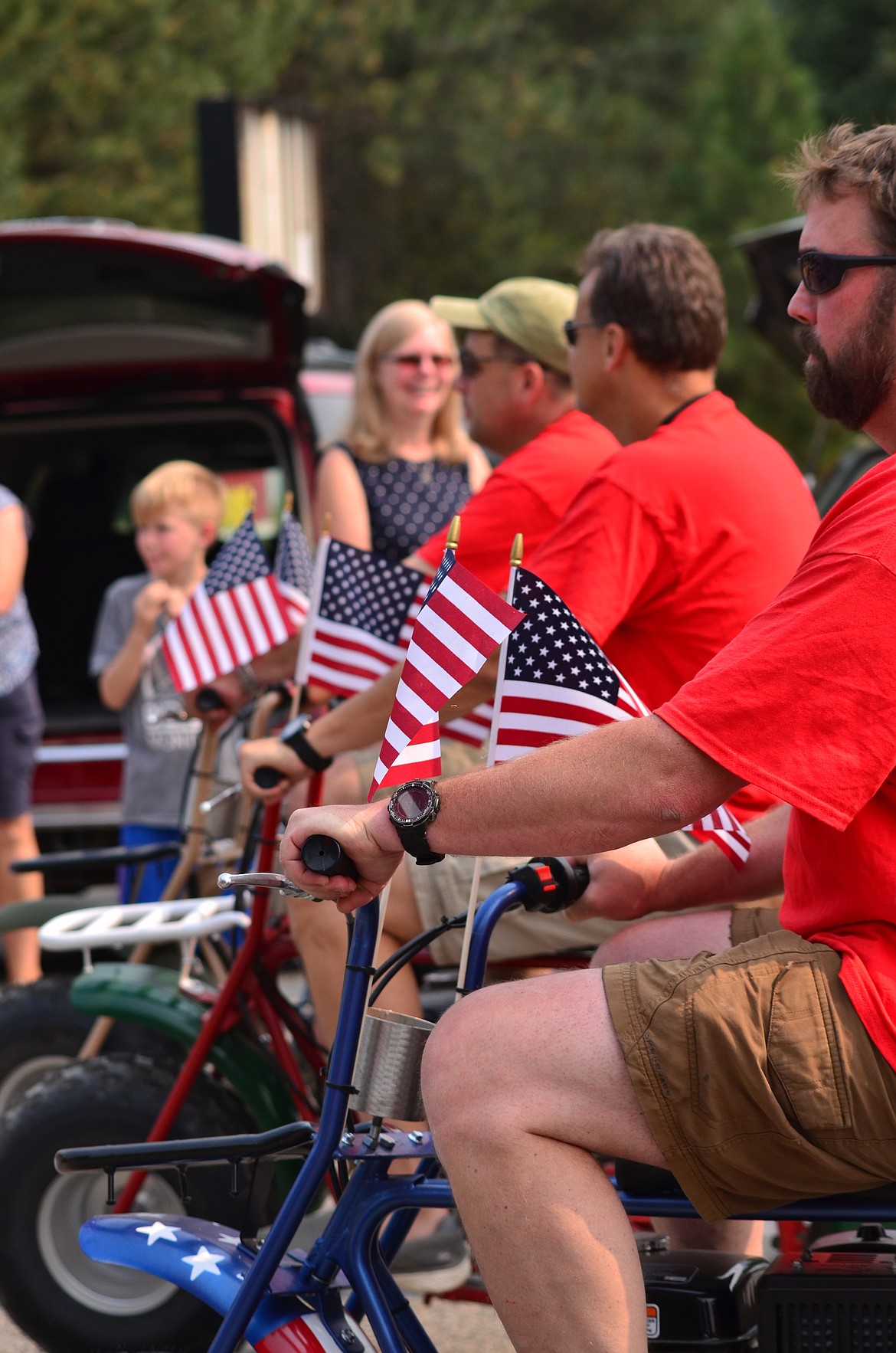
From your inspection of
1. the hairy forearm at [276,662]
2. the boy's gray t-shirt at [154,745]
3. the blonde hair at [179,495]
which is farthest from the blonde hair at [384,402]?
the hairy forearm at [276,662]

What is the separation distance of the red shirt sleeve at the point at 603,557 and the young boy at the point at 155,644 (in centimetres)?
238

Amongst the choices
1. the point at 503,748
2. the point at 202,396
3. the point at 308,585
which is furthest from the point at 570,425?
the point at 202,396

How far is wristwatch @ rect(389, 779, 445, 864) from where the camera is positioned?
2160 millimetres

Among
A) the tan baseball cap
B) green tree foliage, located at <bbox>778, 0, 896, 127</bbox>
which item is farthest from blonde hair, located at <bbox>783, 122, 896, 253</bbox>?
green tree foliage, located at <bbox>778, 0, 896, 127</bbox>

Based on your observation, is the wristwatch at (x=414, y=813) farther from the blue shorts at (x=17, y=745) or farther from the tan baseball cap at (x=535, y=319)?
the blue shorts at (x=17, y=745)

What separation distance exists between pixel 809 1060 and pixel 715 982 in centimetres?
16

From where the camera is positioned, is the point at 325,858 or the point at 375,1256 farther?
the point at 375,1256

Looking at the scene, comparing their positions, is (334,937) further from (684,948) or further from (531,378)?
(531,378)

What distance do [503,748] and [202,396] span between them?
4.46 meters

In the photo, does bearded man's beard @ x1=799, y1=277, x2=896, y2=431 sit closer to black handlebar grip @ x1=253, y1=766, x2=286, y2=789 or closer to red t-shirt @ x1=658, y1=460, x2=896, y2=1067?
red t-shirt @ x1=658, y1=460, x2=896, y2=1067

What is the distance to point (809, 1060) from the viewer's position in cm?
206

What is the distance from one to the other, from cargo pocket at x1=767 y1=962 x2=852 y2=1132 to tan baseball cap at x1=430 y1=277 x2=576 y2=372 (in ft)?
7.53

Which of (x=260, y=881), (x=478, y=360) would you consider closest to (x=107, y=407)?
(x=478, y=360)

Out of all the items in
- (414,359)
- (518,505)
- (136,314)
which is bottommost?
(518,505)
